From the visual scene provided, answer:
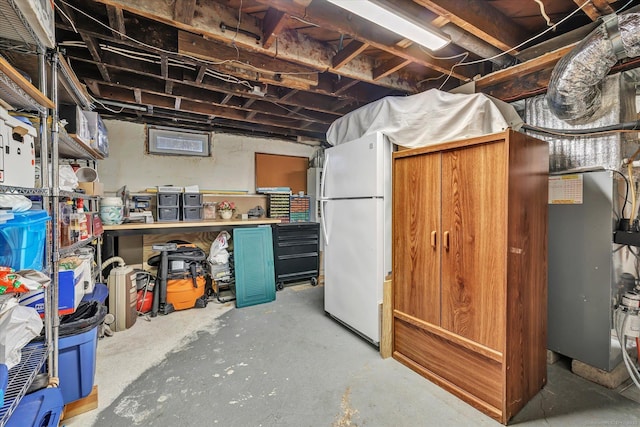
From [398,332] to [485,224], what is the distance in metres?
1.18

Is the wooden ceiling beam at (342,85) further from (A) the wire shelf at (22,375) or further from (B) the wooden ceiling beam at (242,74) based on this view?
(A) the wire shelf at (22,375)

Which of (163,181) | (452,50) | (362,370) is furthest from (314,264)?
(452,50)

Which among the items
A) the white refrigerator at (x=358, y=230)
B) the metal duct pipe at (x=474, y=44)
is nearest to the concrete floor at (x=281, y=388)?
the white refrigerator at (x=358, y=230)

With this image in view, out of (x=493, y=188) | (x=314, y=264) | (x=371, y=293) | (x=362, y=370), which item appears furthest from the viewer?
(x=314, y=264)

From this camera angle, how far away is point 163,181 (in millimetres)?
4105

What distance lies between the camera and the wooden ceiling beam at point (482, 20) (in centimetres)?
164

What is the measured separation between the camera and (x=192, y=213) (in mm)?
3957

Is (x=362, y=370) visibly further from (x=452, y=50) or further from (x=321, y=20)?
(x=452, y=50)

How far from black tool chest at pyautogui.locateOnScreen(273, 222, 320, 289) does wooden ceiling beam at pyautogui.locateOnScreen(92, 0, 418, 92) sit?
235cm

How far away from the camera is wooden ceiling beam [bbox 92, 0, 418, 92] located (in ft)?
5.40

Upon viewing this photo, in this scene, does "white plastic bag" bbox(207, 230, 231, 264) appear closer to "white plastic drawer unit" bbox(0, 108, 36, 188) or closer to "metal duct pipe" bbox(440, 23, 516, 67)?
"white plastic drawer unit" bbox(0, 108, 36, 188)

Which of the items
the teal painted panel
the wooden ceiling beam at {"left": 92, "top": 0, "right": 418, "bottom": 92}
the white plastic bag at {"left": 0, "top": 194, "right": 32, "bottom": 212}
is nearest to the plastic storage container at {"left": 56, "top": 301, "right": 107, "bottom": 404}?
the white plastic bag at {"left": 0, "top": 194, "right": 32, "bottom": 212}

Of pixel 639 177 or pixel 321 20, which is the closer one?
pixel 321 20

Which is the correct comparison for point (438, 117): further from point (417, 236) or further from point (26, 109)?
point (26, 109)
